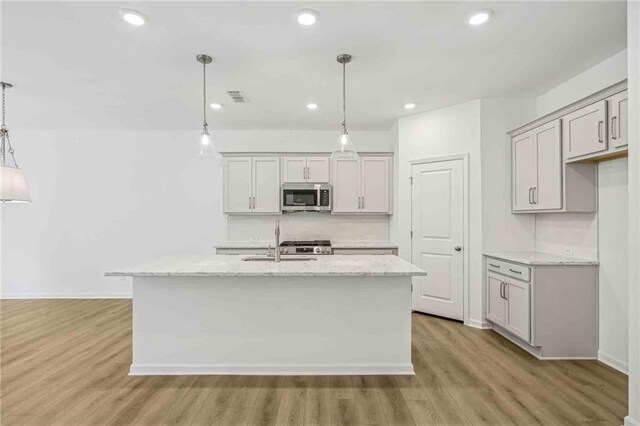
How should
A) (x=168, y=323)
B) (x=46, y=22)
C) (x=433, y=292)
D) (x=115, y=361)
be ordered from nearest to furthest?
(x=46, y=22)
(x=168, y=323)
(x=115, y=361)
(x=433, y=292)

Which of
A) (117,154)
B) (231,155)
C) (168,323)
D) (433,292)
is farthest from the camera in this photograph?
(117,154)

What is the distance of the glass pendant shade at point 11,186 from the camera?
2.84 m

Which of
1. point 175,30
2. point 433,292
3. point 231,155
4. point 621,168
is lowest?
point 433,292

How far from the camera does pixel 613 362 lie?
2865 mm

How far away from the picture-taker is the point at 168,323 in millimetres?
2766

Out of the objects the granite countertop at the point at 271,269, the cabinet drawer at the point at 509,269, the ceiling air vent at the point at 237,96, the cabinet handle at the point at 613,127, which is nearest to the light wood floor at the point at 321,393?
the cabinet drawer at the point at 509,269

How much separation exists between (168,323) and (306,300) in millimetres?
1197

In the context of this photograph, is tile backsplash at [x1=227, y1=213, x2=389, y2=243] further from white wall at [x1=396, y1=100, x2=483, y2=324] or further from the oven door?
white wall at [x1=396, y1=100, x2=483, y2=324]

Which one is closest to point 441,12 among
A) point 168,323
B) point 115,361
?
point 168,323

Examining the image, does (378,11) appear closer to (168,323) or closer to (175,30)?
(175,30)

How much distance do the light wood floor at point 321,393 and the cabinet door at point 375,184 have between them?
224 centimetres

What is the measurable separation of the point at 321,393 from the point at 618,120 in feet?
10.3

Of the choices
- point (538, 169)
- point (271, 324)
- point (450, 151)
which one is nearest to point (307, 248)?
point (271, 324)

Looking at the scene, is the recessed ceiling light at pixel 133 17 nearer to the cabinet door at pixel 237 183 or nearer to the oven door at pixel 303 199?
the cabinet door at pixel 237 183
